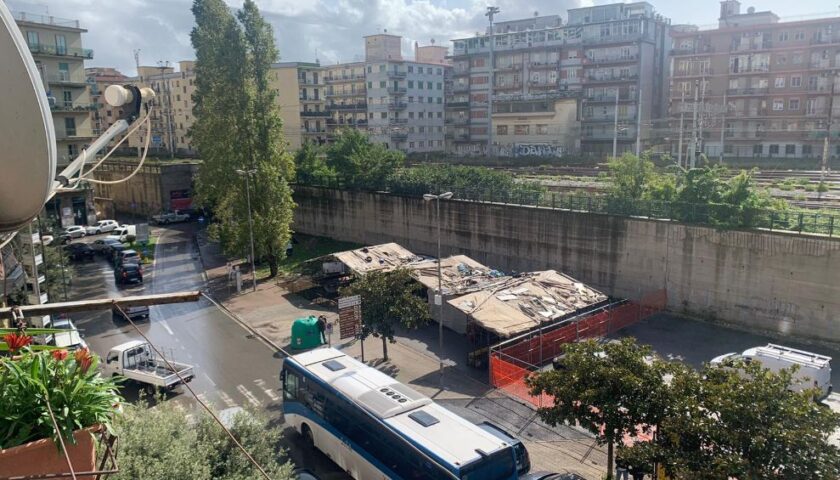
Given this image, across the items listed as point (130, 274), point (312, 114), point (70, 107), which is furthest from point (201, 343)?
point (312, 114)

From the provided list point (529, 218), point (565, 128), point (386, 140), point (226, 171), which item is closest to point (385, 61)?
point (386, 140)

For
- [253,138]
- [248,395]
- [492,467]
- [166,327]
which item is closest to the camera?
[492,467]

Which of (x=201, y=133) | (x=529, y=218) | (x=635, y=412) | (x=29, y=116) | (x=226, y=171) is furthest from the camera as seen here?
(x=201, y=133)

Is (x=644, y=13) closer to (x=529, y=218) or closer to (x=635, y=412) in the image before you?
(x=529, y=218)

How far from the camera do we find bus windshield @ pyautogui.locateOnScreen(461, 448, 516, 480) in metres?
11.0

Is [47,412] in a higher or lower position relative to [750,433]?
higher

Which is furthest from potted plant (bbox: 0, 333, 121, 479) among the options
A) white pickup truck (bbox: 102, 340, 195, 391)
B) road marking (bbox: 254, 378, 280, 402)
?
white pickup truck (bbox: 102, 340, 195, 391)

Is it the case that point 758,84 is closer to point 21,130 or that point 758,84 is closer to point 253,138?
point 253,138

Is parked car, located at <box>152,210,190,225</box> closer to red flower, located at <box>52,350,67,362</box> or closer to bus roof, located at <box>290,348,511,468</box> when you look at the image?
bus roof, located at <box>290,348,511,468</box>

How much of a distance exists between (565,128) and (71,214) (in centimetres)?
4868

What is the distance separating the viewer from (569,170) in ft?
168

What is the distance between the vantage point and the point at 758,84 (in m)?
56.5

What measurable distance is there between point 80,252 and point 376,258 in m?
24.7

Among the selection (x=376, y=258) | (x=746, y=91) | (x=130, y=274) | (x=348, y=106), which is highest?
(x=348, y=106)
